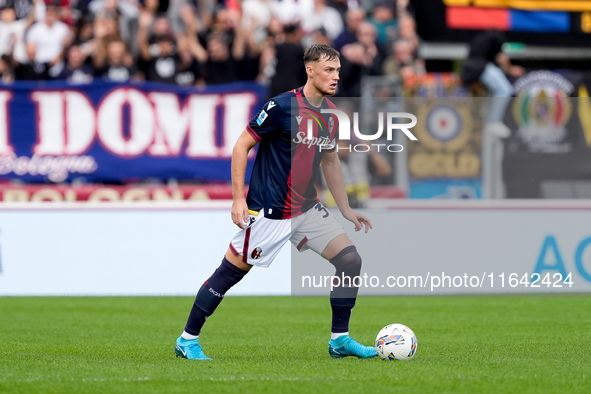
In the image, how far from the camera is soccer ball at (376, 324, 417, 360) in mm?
6895

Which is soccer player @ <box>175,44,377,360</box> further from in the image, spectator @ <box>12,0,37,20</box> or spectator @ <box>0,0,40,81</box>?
spectator @ <box>12,0,37,20</box>

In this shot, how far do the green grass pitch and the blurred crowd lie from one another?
391cm

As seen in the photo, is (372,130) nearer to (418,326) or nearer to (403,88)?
(418,326)

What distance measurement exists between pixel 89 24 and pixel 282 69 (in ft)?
12.1

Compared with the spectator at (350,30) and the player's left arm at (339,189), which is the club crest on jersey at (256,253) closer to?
the player's left arm at (339,189)

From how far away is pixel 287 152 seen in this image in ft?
22.9

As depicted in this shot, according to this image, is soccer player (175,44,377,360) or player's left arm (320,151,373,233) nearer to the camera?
soccer player (175,44,377,360)

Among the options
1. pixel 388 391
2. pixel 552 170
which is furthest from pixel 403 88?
pixel 388 391

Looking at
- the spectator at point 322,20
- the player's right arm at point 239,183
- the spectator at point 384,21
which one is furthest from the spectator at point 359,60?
the player's right arm at point 239,183

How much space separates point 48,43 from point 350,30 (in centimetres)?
456

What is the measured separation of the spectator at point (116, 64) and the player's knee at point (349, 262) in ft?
27.0

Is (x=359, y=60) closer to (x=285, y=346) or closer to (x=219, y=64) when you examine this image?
(x=219, y=64)

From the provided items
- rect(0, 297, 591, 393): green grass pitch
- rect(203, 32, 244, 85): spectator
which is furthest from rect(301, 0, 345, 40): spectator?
rect(0, 297, 591, 393): green grass pitch

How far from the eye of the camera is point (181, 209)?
12.3 metres
